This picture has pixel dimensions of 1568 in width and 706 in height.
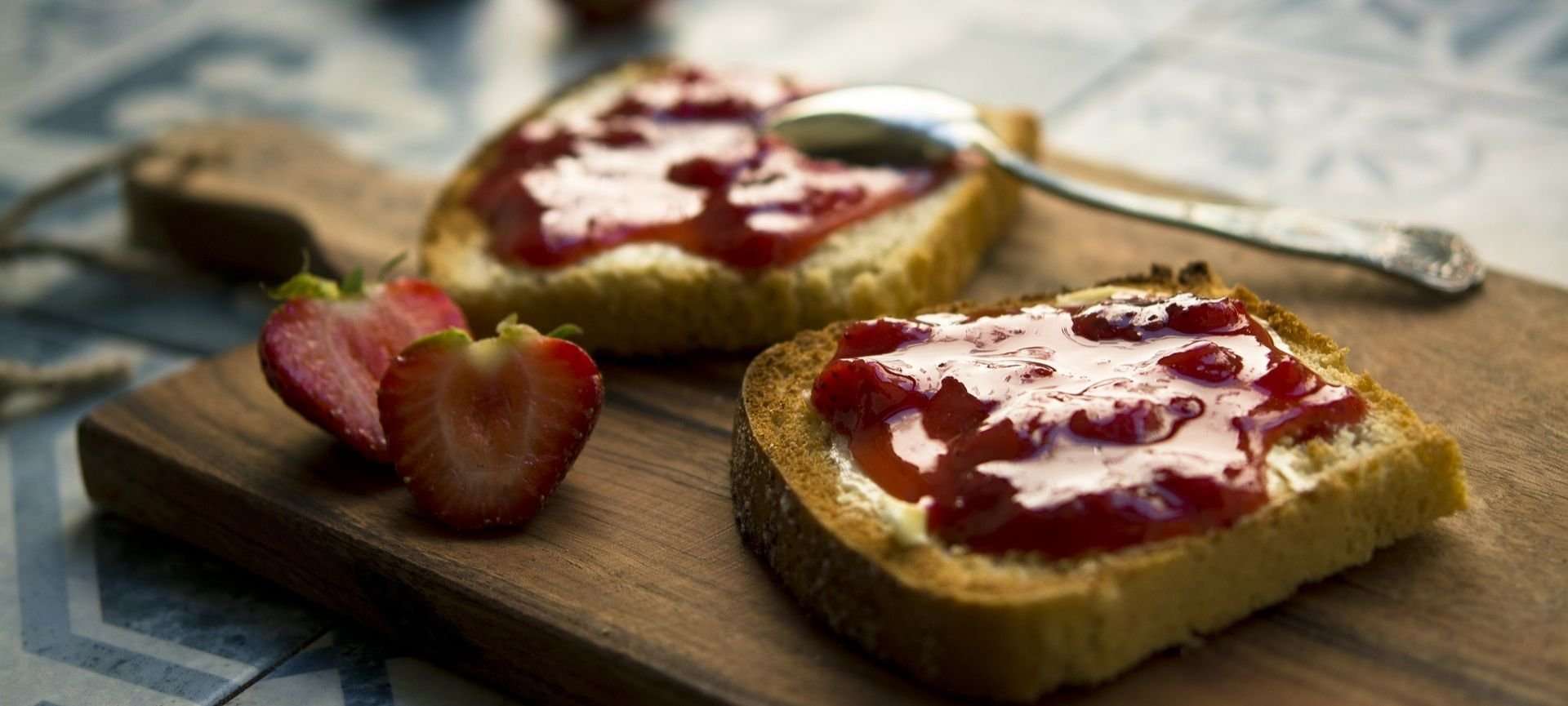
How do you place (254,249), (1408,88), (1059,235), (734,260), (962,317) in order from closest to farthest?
(962,317) → (734,260) → (1059,235) → (254,249) → (1408,88)

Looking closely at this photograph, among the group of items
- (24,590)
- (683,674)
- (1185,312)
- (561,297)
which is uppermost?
(1185,312)

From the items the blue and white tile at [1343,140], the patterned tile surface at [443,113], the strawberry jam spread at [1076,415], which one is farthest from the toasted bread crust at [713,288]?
the blue and white tile at [1343,140]

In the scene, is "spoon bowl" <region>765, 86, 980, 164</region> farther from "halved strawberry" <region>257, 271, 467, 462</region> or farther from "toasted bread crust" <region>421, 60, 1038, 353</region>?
"halved strawberry" <region>257, 271, 467, 462</region>

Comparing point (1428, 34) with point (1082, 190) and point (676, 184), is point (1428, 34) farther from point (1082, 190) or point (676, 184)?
point (676, 184)

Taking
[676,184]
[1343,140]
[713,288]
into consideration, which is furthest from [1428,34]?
[713,288]

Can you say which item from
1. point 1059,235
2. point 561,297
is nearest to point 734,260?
point 561,297

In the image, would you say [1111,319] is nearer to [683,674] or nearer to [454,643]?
[683,674]
